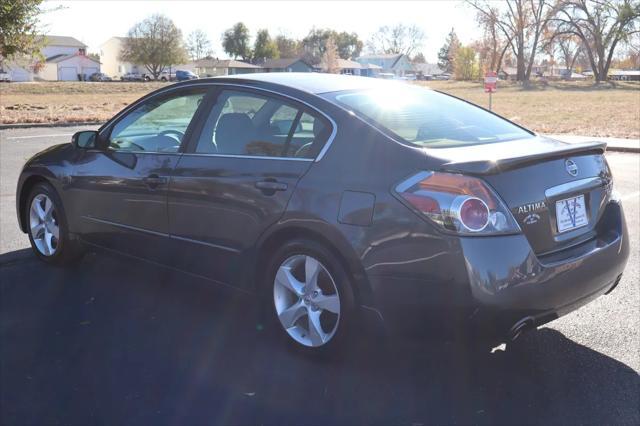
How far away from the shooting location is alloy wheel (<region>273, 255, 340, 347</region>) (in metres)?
3.45

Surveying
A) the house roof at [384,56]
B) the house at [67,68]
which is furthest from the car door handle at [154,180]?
the house roof at [384,56]

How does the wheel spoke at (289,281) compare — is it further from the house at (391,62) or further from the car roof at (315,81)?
the house at (391,62)

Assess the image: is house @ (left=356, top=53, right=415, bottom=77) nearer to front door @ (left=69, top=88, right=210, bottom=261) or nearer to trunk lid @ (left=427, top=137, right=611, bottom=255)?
front door @ (left=69, top=88, right=210, bottom=261)

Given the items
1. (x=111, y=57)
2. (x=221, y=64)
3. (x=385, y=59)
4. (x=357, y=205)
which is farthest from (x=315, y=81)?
(x=385, y=59)

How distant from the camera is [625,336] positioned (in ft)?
12.8

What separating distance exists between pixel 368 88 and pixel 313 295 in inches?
54.4

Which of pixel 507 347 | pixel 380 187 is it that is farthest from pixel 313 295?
pixel 507 347

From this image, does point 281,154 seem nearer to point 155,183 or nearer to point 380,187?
point 380,187

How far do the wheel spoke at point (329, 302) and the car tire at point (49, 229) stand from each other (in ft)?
8.05

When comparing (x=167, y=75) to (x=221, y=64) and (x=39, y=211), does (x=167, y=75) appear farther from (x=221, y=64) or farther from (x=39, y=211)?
(x=39, y=211)

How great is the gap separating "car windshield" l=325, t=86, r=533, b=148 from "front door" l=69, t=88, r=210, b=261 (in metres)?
1.22

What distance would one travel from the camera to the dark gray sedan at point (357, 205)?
299cm

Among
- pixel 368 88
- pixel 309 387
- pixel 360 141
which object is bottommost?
pixel 309 387

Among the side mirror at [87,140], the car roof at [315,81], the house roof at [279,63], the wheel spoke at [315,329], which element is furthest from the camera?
the house roof at [279,63]
